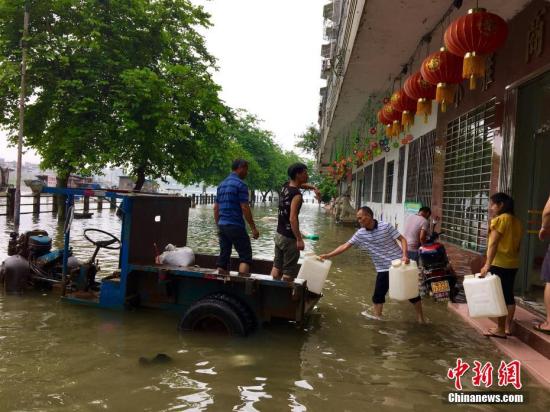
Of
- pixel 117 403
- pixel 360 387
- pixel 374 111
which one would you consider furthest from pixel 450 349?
pixel 374 111

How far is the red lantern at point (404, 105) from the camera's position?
8500 millimetres

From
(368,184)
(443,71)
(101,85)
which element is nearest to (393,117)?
(443,71)

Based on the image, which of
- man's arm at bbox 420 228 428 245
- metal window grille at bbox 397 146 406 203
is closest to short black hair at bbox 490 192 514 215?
man's arm at bbox 420 228 428 245

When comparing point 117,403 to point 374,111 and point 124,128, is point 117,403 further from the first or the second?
point 374,111

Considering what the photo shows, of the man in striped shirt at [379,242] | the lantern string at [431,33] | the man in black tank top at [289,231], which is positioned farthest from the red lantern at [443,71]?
the man in black tank top at [289,231]

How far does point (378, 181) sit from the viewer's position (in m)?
18.7

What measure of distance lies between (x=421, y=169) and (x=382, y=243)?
237 inches

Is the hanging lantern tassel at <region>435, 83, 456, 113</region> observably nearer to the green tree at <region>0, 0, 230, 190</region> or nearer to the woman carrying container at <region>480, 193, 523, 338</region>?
the woman carrying container at <region>480, 193, 523, 338</region>

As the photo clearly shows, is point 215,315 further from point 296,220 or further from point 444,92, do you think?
point 444,92

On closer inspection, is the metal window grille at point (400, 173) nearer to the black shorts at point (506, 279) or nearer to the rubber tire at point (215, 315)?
the black shorts at point (506, 279)

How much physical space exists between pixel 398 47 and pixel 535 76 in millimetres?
3866

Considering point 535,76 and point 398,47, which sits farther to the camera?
point 398,47

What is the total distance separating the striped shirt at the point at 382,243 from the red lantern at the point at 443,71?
1973 mm

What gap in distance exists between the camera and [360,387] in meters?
3.95
